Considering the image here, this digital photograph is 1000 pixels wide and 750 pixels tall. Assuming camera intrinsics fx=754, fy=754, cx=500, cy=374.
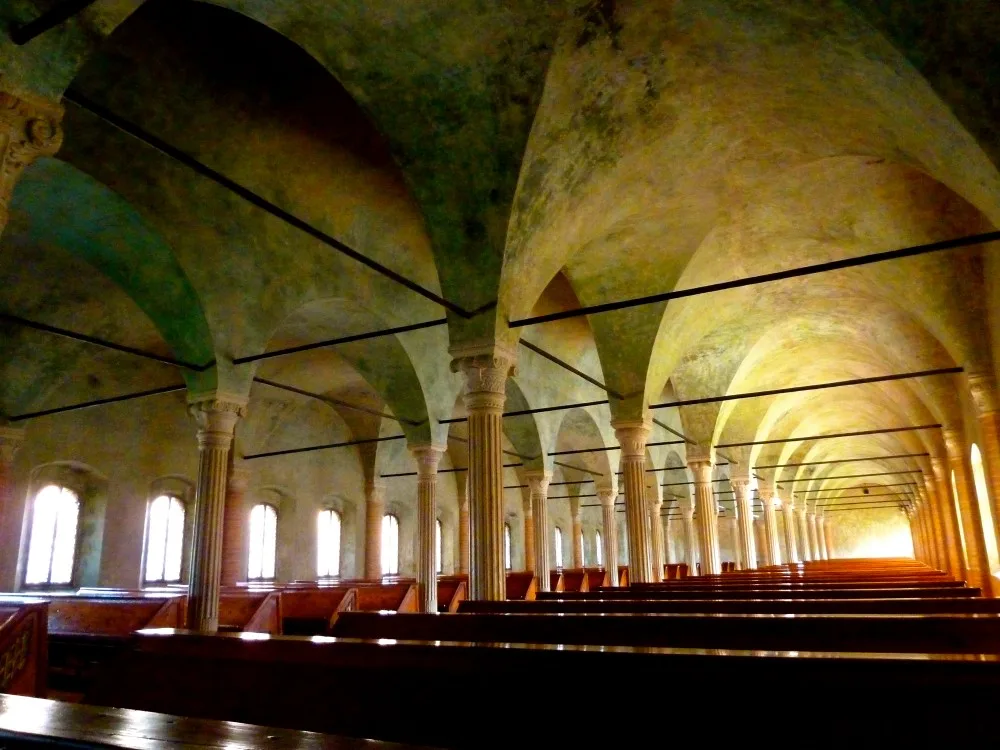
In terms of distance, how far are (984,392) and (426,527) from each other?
10916 mm

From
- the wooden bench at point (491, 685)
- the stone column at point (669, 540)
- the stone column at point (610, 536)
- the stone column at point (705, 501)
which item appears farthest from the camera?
the stone column at point (669, 540)

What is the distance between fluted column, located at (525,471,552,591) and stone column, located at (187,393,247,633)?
9999 mm

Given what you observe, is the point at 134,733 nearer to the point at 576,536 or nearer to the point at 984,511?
the point at 984,511

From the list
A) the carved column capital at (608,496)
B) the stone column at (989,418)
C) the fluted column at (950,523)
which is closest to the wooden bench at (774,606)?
the stone column at (989,418)

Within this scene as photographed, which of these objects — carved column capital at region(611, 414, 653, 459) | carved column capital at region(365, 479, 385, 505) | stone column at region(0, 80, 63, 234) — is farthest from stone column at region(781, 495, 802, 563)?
stone column at region(0, 80, 63, 234)

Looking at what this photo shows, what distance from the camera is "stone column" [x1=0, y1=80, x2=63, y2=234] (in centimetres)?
555

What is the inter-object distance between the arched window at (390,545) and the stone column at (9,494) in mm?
12984

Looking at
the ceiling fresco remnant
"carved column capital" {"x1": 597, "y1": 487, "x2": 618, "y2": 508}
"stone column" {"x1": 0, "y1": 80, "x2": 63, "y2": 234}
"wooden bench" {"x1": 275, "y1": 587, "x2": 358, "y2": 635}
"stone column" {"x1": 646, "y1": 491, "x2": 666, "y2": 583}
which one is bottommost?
"wooden bench" {"x1": 275, "y1": 587, "x2": 358, "y2": 635}

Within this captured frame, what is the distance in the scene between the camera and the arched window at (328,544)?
25.3 meters

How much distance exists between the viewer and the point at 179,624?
11.0 meters

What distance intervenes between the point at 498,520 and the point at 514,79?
5475 mm

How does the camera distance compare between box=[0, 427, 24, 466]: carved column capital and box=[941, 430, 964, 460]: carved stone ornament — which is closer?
box=[0, 427, 24, 466]: carved column capital

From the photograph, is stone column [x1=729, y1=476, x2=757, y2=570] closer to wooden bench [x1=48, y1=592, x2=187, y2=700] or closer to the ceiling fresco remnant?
the ceiling fresco remnant

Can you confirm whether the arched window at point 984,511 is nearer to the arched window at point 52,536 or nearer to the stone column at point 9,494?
the stone column at point 9,494
